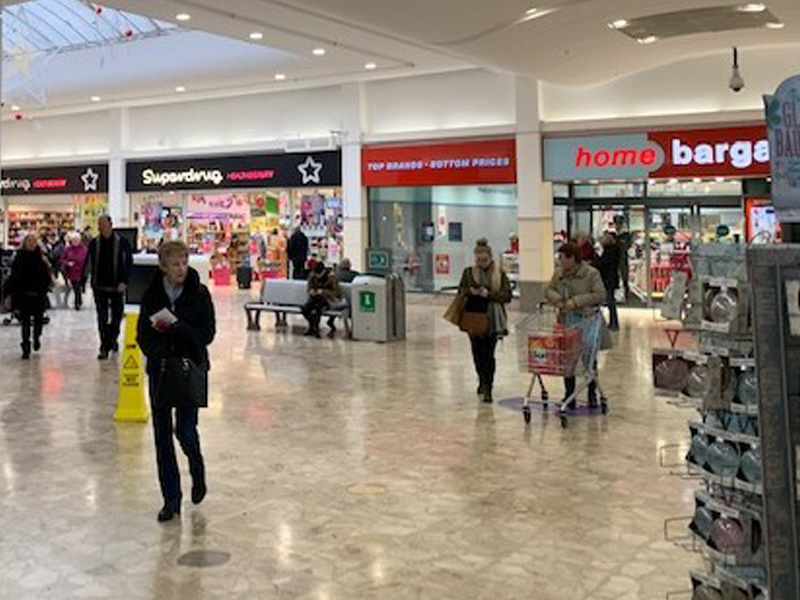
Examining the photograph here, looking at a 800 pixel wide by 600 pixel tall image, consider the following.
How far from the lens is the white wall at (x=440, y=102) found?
58.2ft

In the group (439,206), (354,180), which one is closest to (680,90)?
(439,206)

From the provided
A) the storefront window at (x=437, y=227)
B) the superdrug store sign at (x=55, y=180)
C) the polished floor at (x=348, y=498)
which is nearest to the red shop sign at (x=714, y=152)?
the storefront window at (x=437, y=227)

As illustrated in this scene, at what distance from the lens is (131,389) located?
7.33 meters

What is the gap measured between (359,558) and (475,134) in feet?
47.5

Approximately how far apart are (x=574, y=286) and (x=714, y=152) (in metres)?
9.38

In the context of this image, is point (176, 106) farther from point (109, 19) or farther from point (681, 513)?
point (681, 513)

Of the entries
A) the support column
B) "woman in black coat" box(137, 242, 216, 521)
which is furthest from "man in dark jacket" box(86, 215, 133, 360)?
the support column

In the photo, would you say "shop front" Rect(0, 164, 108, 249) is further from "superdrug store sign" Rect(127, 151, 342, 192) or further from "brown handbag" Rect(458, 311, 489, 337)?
"brown handbag" Rect(458, 311, 489, 337)

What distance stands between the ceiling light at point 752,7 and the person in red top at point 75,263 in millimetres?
12372

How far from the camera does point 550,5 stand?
1045 centimetres

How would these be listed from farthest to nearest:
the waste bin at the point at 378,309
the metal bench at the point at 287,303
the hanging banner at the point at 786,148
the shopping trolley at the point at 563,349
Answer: the metal bench at the point at 287,303 < the waste bin at the point at 378,309 < the shopping trolley at the point at 563,349 < the hanging banner at the point at 786,148

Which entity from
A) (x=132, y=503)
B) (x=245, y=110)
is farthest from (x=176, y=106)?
(x=132, y=503)

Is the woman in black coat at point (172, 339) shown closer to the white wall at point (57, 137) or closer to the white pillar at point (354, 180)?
the white pillar at point (354, 180)

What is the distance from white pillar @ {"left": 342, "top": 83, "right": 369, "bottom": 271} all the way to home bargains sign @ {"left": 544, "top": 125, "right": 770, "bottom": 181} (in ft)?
14.8
